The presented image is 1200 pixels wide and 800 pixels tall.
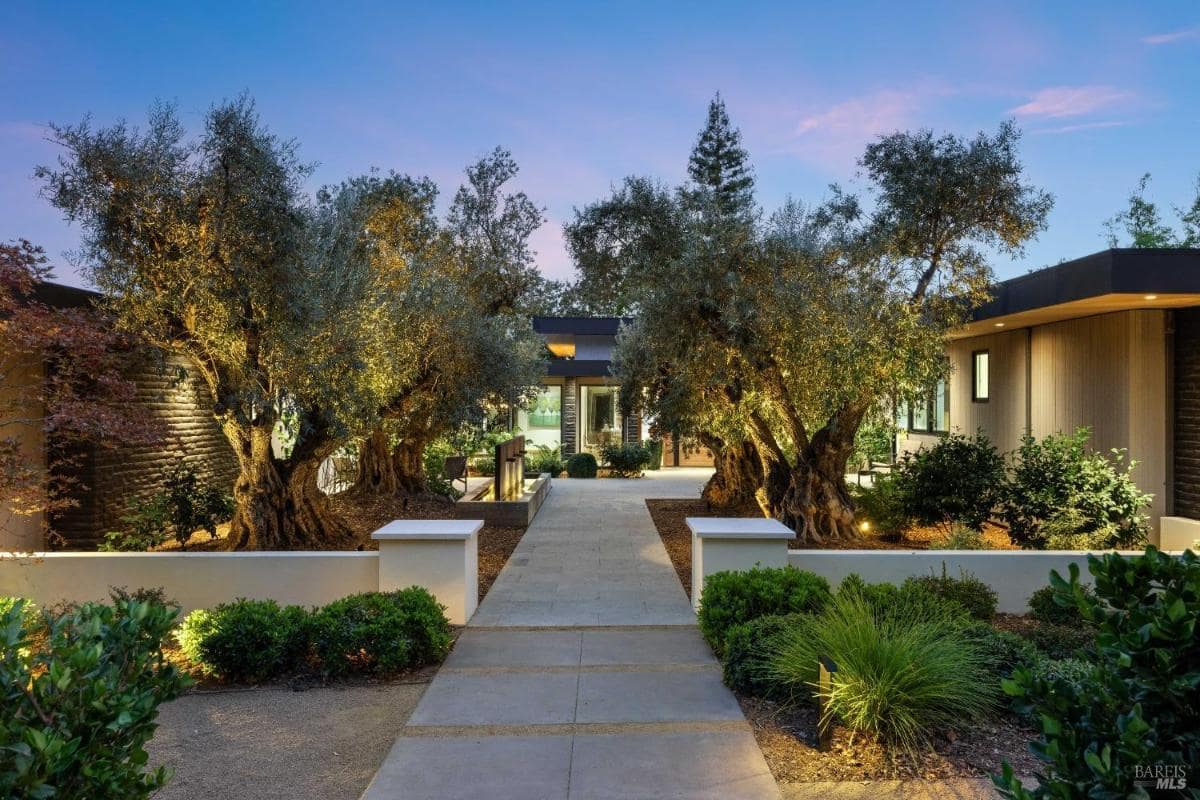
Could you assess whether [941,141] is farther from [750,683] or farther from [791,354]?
[750,683]

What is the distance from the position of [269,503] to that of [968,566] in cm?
717

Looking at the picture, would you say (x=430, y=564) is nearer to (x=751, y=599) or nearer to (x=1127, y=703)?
(x=751, y=599)

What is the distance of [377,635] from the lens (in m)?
5.00

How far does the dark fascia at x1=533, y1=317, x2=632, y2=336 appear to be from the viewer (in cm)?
2183

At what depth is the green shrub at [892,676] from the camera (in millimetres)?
3832

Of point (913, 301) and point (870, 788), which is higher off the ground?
point (913, 301)

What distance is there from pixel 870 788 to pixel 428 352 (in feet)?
28.8

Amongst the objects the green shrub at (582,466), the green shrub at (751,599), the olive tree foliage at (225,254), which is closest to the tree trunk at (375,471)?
the olive tree foliage at (225,254)

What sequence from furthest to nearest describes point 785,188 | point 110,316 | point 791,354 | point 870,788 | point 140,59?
1. point 140,59
2. point 785,188
3. point 791,354
4. point 110,316
5. point 870,788

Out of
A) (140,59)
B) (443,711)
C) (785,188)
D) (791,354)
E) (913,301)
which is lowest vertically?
(443,711)

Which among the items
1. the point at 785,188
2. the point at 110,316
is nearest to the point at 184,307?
the point at 110,316

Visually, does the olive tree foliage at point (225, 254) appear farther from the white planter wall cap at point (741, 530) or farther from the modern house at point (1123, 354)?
the modern house at point (1123, 354)

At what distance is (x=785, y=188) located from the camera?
912 cm

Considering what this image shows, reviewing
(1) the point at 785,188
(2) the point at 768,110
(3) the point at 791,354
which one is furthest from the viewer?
(2) the point at 768,110
